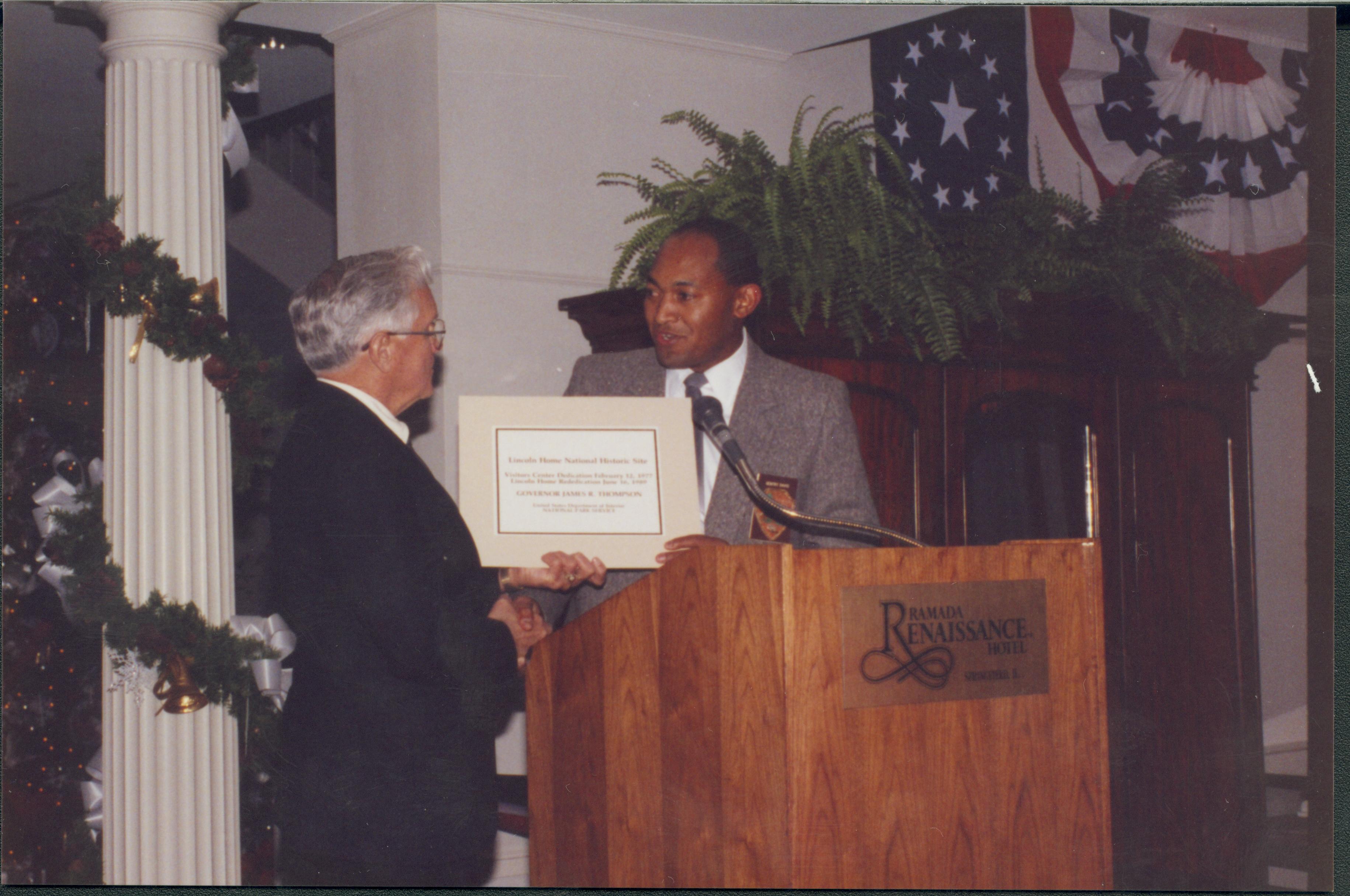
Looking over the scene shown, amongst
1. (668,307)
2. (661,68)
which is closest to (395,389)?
(668,307)

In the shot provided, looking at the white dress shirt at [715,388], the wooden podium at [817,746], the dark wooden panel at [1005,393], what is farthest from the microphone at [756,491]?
the dark wooden panel at [1005,393]

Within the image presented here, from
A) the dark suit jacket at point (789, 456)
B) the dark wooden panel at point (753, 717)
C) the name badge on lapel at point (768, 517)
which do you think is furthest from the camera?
the dark suit jacket at point (789, 456)

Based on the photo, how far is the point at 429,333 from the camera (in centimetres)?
193

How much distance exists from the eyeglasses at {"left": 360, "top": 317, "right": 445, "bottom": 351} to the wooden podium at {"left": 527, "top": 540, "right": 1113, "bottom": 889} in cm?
58

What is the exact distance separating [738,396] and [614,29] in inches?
71.6

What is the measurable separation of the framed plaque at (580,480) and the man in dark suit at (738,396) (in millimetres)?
436

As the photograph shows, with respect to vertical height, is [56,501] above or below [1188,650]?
above

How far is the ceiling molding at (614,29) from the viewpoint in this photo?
3.48 metres

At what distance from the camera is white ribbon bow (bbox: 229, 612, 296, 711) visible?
2949 mm

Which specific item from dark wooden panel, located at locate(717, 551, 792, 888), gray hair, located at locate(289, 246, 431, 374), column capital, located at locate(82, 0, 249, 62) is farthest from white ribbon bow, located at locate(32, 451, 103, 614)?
dark wooden panel, located at locate(717, 551, 792, 888)

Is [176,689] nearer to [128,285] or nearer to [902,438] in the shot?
[128,285]

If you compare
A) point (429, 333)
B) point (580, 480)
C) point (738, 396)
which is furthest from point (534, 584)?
point (738, 396)

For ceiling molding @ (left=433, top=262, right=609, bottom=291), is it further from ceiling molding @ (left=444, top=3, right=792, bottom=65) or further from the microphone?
the microphone

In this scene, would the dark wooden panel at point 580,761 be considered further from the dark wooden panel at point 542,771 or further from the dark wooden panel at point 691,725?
the dark wooden panel at point 691,725
